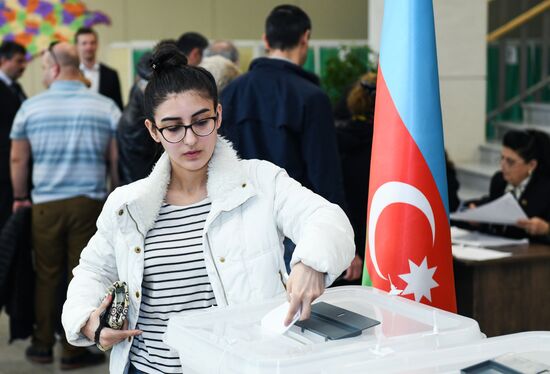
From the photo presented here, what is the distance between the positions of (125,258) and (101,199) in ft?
7.98

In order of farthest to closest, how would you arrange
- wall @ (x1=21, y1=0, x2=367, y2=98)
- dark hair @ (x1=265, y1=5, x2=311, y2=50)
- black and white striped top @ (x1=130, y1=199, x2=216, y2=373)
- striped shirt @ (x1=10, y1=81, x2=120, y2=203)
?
wall @ (x1=21, y1=0, x2=367, y2=98)
striped shirt @ (x1=10, y1=81, x2=120, y2=203)
dark hair @ (x1=265, y1=5, x2=311, y2=50)
black and white striped top @ (x1=130, y1=199, x2=216, y2=373)

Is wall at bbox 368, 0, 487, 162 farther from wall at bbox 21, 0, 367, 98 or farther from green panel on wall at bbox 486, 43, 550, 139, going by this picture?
wall at bbox 21, 0, 367, 98

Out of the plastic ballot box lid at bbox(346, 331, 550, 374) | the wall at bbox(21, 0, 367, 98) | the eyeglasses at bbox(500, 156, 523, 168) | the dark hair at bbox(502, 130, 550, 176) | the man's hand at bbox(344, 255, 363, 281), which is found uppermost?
the wall at bbox(21, 0, 367, 98)

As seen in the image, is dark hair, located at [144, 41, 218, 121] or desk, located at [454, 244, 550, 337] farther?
desk, located at [454, 244, 550, 337]

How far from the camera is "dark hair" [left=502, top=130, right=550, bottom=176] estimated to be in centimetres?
384

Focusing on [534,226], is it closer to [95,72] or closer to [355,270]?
[355,270]

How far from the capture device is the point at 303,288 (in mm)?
1380

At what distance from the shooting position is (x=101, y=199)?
13.5ft

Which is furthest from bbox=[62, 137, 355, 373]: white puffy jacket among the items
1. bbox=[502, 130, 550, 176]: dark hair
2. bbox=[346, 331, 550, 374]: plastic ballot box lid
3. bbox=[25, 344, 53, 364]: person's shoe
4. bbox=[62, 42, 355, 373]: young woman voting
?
bbox=[25, 344, 53, 364]: person's shoe

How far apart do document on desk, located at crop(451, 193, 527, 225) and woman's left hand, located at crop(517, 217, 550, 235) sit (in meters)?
0.03

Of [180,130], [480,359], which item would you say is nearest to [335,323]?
[480,359]

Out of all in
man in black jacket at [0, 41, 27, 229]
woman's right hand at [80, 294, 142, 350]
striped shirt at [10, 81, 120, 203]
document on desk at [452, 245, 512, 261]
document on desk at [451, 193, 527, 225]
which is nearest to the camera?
woman's right hand at [80, 294, 142, 350]

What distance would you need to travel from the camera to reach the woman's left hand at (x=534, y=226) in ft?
11.8

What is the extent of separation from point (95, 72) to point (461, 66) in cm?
303
